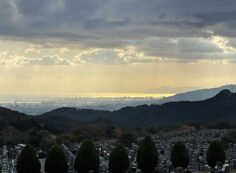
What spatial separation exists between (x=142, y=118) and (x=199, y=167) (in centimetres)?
6391

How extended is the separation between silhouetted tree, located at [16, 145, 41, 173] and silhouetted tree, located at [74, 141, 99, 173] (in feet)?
7.46

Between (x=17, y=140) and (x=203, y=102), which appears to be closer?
(x=17, y=140)

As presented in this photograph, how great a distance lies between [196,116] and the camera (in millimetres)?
86250

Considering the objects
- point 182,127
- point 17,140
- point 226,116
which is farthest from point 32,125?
point 226,116

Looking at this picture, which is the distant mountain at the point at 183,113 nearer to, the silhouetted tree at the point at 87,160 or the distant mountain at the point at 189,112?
the distant mountain at the point at 189,112

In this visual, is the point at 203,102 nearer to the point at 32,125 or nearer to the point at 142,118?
the point at 142,118

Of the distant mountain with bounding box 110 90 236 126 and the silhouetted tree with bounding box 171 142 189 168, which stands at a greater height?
the distant mountain with bounding box 110 90 236 126

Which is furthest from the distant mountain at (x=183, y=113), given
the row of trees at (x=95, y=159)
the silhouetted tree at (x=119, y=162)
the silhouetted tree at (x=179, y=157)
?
the silhouetted tree at (x=119, y=162)

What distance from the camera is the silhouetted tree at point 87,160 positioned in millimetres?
29609

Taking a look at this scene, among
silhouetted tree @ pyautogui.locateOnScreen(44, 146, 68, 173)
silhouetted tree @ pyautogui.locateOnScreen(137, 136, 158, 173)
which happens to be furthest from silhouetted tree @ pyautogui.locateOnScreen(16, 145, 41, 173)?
silhouetted tree @ pyautogui.locateOnScreen(137, 136, 158, 173)

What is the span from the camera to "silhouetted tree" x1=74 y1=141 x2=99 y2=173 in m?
29.6

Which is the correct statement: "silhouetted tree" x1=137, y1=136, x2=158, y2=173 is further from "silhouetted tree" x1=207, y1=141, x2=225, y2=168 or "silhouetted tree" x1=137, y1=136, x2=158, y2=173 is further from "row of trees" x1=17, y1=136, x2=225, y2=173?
"silhouetted tree" x1=207, y1=141, x2=225, y2=168

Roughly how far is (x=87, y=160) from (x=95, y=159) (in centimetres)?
43

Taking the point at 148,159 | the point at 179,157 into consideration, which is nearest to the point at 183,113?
the point at 179,157
